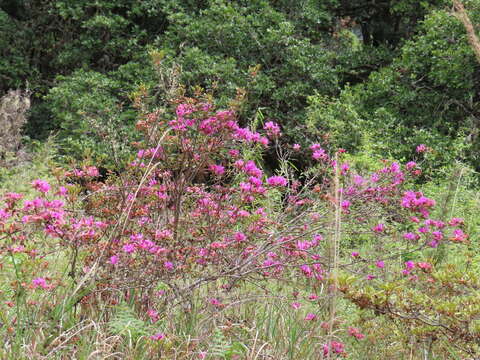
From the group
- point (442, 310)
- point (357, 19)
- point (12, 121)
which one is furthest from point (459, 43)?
point (442, 310)

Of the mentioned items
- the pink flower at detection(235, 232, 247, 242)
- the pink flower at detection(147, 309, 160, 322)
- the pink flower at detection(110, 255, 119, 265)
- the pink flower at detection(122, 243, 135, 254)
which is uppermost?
the pink flower at detection(235, 232, 247, 242)

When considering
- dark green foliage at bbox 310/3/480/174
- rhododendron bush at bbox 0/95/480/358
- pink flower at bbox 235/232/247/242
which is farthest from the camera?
dark green foliage at bbox 310/3/480/174

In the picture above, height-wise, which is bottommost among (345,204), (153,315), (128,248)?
(153,315)

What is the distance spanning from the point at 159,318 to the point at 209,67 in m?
7.34

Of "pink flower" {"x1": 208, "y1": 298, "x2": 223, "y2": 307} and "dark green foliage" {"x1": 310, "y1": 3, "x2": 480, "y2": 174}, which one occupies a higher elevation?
"dark green foliage" {"x1": 310, "y1": 3, "x2": 480, "y2": 174}

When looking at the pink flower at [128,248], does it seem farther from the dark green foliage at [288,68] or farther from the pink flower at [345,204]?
the dark green foliage at [288,68]

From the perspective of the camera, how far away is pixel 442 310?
8.36ft

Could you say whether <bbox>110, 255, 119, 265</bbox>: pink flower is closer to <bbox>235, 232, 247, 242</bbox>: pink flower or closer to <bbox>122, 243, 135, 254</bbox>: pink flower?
<bbox>122, 243, 135, 254</bbox>: pink flower

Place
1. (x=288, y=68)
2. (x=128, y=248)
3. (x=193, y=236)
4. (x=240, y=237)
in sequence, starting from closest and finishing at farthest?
(x=128, y=248)
(x=240, y=237)
(x=193, y=236)
(x=288, y=68)

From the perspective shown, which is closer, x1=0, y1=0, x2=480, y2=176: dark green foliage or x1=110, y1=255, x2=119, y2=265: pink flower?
x1=110, y1=255, x2=119, y2=265: pink flower

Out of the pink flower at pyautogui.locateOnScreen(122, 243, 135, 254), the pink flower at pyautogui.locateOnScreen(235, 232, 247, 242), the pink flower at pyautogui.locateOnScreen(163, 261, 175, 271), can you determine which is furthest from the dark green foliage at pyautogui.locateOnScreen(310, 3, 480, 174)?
the pink flower at pyautogui.locateOnScreen(122, 243, 135, 254)

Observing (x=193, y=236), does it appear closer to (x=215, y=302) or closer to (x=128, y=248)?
(x=215, y=302)

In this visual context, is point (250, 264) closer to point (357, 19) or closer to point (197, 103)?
point (197, 103)

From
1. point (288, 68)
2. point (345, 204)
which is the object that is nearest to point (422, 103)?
point (288, 68)
